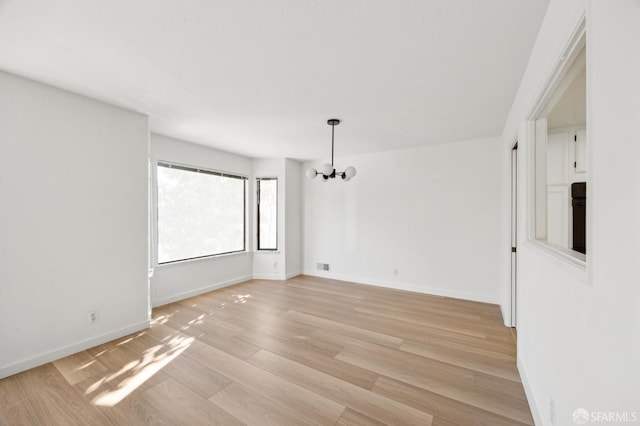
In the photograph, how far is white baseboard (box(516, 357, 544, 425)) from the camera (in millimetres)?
1610

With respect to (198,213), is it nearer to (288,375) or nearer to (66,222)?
(66,222)

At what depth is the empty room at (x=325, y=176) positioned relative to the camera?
1.01 metres

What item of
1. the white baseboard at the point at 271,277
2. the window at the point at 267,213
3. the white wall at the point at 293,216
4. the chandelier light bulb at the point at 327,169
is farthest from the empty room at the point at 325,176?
the window at the point at 267,213

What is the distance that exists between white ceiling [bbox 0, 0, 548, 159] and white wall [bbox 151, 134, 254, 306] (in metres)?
0.87

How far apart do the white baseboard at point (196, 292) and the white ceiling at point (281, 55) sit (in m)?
2.59

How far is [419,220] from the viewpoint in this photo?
4445 mm

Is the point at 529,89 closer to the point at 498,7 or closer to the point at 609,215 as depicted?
the point at 498,7

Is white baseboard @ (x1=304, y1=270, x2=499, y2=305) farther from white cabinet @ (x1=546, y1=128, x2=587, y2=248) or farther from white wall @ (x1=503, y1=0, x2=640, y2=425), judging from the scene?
white wall @ (x1=503, y1=0, x2=640, y2=425)

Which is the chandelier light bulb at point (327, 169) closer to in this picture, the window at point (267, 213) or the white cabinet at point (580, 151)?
the white cabinet at point (580, 151)

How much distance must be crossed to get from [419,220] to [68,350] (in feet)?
15.6

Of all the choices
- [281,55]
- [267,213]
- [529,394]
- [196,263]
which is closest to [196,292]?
[196,263]

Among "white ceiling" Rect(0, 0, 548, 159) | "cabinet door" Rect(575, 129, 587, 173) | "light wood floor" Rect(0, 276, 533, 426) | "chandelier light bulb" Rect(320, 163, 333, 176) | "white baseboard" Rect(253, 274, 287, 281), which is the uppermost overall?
"white ceiling" Rect(0, 0, 548, 159)

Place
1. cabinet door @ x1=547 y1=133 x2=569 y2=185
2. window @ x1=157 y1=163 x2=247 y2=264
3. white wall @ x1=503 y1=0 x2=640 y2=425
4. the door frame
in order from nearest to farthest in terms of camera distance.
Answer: white wall @ x1=503 y1=0 x2=640 y2=425 → cabinet door @ x1=547 y1=133 x2=569 y2=185 → the door frame → window @ x1=157 y1=163 x2=247 y2=264

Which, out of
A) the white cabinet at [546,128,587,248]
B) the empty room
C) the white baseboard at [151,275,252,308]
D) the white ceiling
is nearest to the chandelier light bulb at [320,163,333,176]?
the empty room
